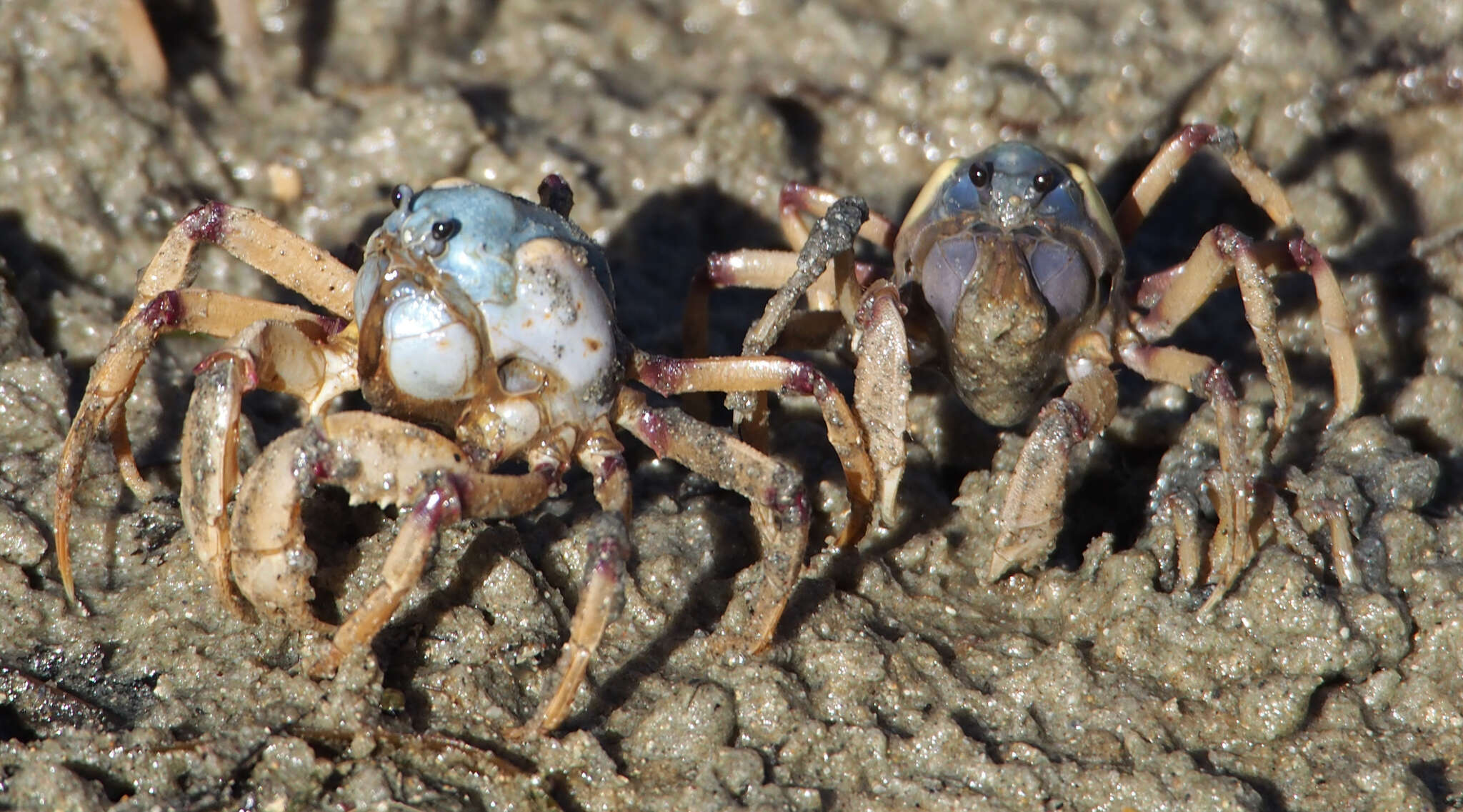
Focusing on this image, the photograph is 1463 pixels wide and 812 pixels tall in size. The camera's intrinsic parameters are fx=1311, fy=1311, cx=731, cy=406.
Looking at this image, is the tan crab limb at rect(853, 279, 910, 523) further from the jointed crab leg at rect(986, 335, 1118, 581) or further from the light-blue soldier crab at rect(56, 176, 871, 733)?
the jointed crab leg at rect(986, 335, 1118, 581)

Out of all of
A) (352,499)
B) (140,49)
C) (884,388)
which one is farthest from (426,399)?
(140,49)

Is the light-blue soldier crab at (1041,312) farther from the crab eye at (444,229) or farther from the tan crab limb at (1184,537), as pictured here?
the crab eye at (444,229)

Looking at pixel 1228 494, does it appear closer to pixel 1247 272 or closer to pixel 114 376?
pixel 1247 272

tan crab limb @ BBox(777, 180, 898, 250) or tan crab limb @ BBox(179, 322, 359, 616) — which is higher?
tan crab limb @ BBox(777, 180, 898, 250)

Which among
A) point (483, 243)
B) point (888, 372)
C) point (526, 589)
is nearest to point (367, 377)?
point (483, 243)

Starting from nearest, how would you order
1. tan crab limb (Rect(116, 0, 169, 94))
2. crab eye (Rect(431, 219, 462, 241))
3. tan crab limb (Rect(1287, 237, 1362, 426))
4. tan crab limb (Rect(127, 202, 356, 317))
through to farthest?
crab eye (Rect(431, 219, 462, 241)) < tan crab limb (Rect(127, 202, 356, 317)) < tan crab limb (Rect(1287, 237, 1362, 426)) < tan crab limb (Rect(116, 0, 169, 94))

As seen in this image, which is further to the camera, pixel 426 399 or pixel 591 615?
pixel 426 399

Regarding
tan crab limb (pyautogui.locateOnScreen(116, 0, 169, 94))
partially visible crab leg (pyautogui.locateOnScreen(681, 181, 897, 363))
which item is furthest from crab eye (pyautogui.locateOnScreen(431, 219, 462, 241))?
tan crab limb (pyautogui.locateOnScreen(116, 0, 169, 94))
